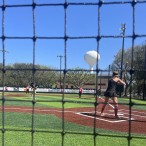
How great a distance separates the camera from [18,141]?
629 cm

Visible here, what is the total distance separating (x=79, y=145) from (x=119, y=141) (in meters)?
0.83

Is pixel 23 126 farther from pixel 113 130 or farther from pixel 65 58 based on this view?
pixel 65 58

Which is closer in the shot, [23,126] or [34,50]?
[34,50]

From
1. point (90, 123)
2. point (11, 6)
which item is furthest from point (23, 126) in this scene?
point (11, 6)

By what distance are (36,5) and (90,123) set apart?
540 cm

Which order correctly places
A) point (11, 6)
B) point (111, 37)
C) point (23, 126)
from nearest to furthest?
point (111, 37), point (11, 6), point (23, 126)

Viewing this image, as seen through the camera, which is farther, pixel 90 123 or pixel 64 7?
pixel 90 123

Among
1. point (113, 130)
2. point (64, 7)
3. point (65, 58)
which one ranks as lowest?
point (113, 130)

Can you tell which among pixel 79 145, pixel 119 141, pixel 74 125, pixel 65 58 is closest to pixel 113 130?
pixel 74 125

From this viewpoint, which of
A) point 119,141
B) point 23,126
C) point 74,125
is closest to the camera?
point 119,141

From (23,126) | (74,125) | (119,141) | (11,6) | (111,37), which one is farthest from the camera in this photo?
(74,125)

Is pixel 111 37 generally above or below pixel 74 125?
above

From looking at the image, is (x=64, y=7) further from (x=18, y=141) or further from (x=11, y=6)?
(x=18, y=141)

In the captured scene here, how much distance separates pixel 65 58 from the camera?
13.6 ft
